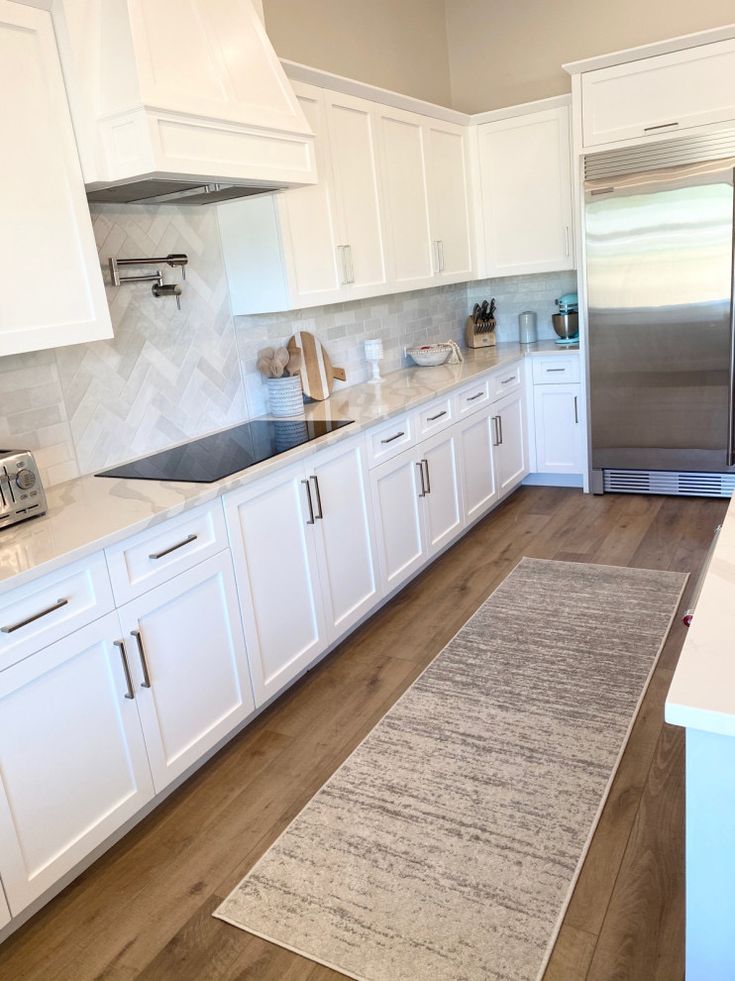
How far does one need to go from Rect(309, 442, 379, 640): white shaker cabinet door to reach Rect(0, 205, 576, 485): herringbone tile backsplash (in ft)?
2.01

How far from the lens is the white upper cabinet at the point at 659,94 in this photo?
3.79 metres

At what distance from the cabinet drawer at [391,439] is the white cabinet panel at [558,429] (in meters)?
1.60

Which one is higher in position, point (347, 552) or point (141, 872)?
point (347, 552)

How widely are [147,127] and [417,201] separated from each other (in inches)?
85.3

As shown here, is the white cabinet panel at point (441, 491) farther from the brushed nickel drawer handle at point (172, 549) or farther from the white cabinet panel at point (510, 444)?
the brushed nickel drawer handle at point (172, 549)

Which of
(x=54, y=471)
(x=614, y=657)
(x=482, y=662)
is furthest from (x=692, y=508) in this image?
(x=54, y=471)

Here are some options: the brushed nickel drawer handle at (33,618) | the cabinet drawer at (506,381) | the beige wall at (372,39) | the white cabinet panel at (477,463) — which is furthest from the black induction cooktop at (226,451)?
the beige wall at (372,39)

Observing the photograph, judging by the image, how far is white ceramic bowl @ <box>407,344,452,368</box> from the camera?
4500 millimetres

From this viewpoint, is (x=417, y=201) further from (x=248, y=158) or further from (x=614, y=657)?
(x=614, y=657)

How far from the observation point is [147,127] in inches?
84.4

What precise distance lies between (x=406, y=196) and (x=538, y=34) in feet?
5.71

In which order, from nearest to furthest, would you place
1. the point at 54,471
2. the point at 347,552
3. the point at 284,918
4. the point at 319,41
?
the point at 284,918
the point at 54,471
the point at 347,552
the point at 319,41

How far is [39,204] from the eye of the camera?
6.79 ft

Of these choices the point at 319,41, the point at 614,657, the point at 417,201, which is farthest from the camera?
the point at 417,201
